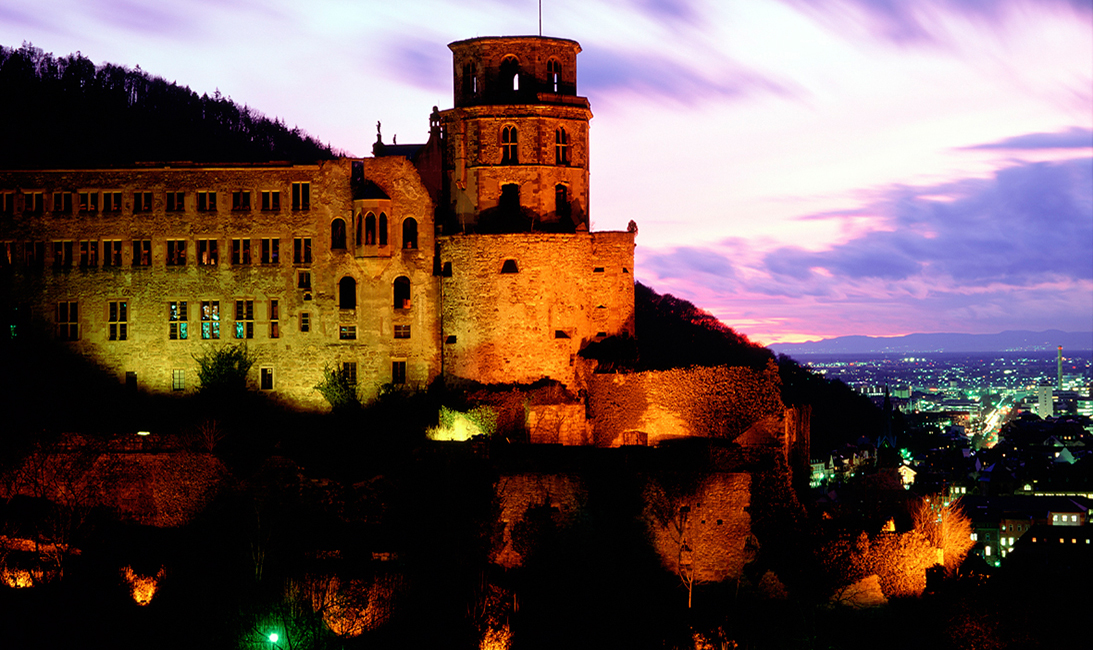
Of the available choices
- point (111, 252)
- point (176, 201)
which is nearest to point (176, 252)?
point (176, 201)

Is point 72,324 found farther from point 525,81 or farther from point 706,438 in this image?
point 706,438

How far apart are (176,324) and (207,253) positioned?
375 cm

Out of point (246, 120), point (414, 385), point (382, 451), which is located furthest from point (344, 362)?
point (246, 120)

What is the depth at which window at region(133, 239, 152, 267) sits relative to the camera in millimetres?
60000

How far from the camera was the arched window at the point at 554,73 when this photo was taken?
2416 inches

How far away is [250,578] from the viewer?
4700 centimetres

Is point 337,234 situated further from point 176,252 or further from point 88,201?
point 88,201

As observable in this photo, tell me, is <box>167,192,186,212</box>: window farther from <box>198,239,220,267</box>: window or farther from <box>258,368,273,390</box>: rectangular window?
<box>258,368,273,390</box>: rectangular window

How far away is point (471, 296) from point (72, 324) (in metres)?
19.5

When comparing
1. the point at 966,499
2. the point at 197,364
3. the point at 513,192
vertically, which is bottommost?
the point at 966,499

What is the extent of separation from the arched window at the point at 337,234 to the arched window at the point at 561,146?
36.1 feet

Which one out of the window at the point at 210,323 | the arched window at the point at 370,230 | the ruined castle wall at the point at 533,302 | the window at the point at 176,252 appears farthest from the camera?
the window at the point at 176,252

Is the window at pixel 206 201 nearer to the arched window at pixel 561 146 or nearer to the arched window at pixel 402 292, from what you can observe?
the arched window at pixel 402 292

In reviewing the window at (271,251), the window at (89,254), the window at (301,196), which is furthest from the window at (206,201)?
the window at (89,254)
